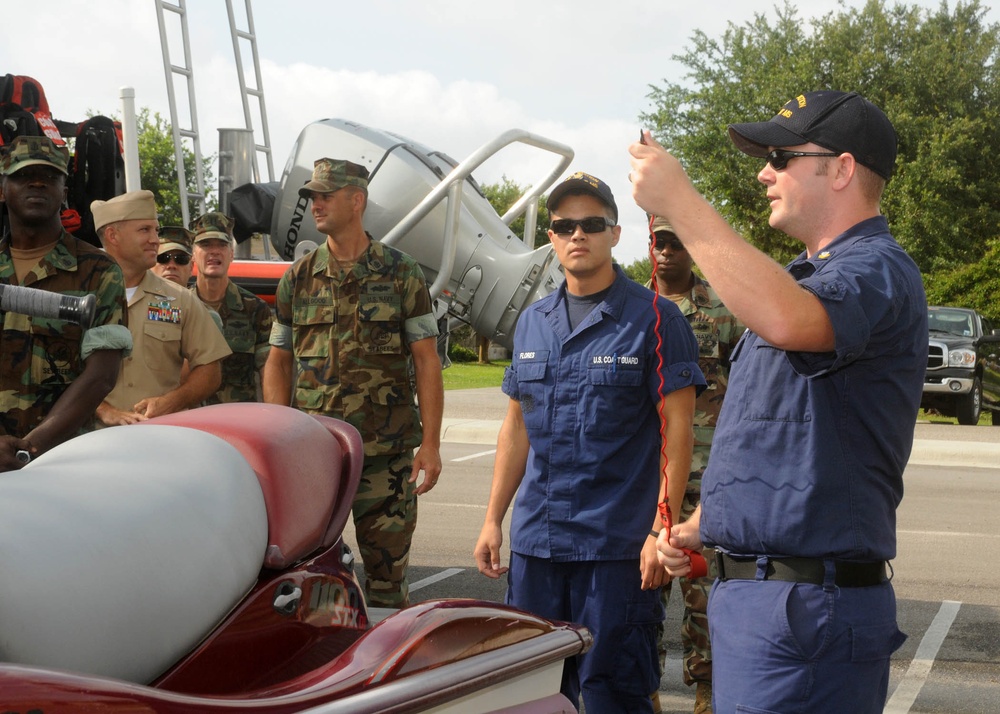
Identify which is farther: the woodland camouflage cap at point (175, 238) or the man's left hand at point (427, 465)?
the woodland camouflage cap at point (175, 238)

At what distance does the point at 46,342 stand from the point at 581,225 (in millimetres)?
1905

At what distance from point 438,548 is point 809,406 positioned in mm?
5939

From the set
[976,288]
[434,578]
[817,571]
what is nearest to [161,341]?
[434,578]

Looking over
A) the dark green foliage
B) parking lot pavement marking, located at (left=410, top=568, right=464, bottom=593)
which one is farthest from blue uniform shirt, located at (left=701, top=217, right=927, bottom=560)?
the dark green foliage

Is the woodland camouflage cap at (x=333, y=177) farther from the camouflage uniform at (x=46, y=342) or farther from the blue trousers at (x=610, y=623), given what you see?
the blue trousers at (x=610, y=623)

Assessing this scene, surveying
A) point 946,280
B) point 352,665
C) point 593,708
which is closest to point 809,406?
point 352,665

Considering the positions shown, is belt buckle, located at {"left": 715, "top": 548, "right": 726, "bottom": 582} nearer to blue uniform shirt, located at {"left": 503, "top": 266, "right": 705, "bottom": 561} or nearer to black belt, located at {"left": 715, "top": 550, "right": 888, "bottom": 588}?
black belt, located at {"left": 715, "top": 550, "right": 888, "bottom": 588}

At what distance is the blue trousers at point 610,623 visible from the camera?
138 inches

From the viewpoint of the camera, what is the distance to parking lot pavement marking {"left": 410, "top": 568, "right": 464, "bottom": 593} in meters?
6.91

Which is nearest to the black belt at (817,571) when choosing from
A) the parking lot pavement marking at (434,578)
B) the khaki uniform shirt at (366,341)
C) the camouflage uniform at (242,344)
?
the khaki uniform shirt at (366,341)

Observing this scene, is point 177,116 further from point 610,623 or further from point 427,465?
point 610,623

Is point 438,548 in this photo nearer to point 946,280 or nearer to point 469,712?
point 469,712

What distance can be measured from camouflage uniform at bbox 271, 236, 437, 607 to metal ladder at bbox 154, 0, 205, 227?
4402 millimetres

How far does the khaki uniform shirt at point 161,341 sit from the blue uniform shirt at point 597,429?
2.47m
